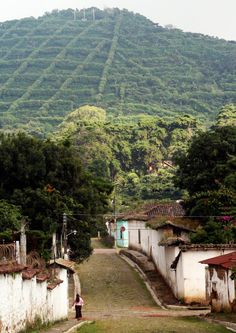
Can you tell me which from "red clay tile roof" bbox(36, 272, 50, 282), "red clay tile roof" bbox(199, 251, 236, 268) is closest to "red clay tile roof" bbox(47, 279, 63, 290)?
"red clay tile roof" bbox(36, 272, 50, 282)

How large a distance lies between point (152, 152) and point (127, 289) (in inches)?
2866

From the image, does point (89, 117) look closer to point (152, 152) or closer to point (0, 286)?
point (152, 152)

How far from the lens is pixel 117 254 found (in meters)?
59.3

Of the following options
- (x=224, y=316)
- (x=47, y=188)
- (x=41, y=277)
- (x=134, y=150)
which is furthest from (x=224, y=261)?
(x=134, y=150)

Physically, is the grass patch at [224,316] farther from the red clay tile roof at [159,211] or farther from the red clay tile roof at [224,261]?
the red clay tile roof at [159,211]

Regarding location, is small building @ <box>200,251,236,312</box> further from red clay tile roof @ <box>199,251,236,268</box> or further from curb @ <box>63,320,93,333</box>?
curb @ <box>63,320,93,333</box>

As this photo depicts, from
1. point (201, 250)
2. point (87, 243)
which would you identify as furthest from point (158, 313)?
point (87, 243)

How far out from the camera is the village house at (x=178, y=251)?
1404 inches

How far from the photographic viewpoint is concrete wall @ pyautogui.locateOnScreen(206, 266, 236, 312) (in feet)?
96.4

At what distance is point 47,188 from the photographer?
133 ft

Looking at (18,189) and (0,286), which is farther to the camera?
(18,189)

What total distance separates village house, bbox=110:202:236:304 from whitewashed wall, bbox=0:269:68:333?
917 cm

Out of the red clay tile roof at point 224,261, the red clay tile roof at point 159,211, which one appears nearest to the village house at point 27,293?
the red clay tile roof at point 224,261

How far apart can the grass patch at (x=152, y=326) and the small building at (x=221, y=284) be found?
72.2 inches
